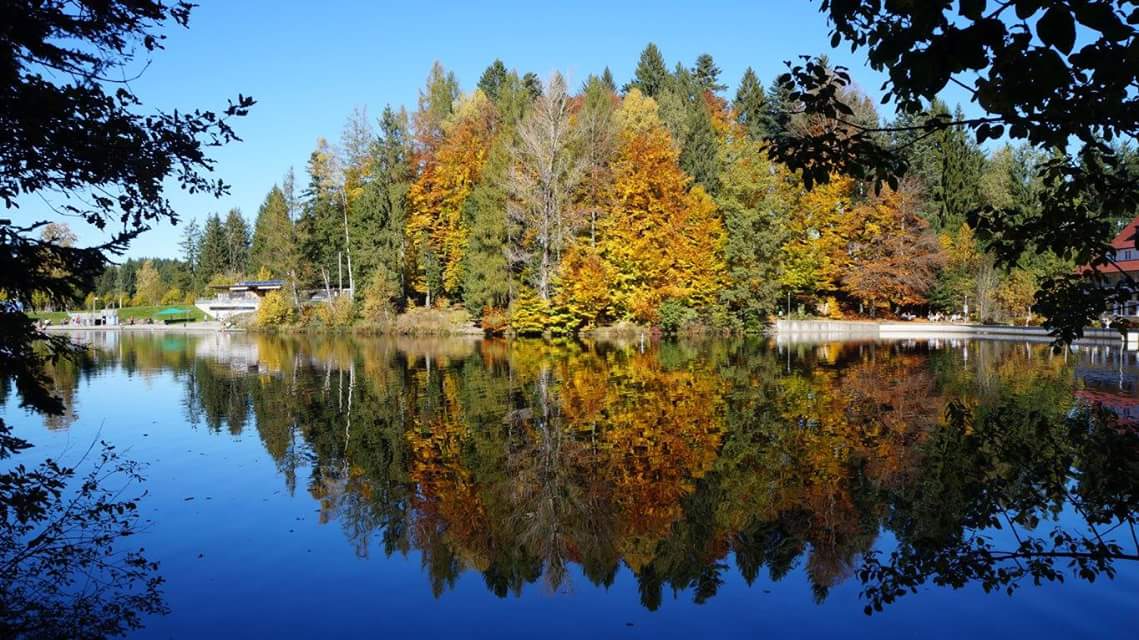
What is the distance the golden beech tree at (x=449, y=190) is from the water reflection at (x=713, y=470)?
26.0 metres

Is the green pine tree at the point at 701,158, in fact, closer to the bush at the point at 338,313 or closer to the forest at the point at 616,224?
the forest at the point at 616,224

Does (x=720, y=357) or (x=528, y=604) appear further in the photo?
(x=720, y=357)

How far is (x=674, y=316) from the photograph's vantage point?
40.9 meters

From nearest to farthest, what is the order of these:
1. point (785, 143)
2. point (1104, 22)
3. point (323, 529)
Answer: point (1104, 22)
point (785, 143)
point (323, 529)

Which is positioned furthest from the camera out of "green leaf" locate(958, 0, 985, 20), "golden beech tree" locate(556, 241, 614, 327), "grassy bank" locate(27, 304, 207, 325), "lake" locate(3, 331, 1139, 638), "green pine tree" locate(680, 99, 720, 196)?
"grassy bank" locate(27, 304, 207, 325)

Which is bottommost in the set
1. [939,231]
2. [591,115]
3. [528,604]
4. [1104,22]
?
[528,604]

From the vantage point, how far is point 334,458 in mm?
11156

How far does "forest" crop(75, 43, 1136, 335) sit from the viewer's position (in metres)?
40.1

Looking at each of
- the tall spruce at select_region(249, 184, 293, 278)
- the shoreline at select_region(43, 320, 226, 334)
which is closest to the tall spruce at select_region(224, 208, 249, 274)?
the shoreline at select_region(43, 320, 226, 334)

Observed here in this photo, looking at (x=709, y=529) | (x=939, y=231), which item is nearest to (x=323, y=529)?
(x=709, y=529)

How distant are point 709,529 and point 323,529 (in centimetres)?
412

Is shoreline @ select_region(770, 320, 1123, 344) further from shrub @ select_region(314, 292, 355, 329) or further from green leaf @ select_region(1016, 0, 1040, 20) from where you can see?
green leaf @ select_region(1016, 0, 1040, 20)

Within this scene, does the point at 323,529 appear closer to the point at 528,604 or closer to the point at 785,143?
the point at 528,604

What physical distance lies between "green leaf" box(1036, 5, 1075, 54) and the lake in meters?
2.67
